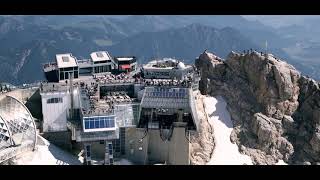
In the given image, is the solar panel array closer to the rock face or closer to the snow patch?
the snow patch

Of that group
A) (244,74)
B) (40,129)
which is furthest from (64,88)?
(244,74)

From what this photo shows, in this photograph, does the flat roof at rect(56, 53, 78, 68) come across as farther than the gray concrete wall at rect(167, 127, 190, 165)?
Yes

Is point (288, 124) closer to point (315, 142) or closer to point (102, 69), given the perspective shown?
point (315, 142)

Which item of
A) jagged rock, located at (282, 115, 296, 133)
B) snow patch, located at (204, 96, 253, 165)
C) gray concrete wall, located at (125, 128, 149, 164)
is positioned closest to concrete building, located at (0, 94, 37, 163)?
gray concrete wall, located at (125, 128, 149, 164)

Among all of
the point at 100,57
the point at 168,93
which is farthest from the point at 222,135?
the point at 100,57
